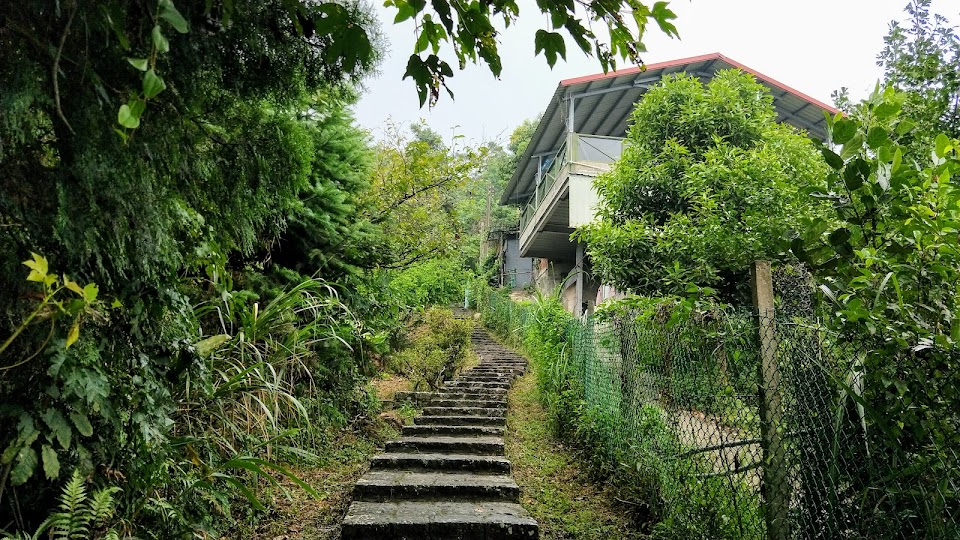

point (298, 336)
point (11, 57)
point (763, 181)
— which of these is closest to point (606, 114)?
point (763, 181)

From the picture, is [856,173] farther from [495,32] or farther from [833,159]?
[495,32]

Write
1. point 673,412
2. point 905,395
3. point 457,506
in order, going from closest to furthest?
point 905,395 < point 673,412 < point 457,506

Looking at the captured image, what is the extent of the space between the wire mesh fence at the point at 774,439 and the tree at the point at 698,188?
1.16 meters

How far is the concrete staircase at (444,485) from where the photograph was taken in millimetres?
3152

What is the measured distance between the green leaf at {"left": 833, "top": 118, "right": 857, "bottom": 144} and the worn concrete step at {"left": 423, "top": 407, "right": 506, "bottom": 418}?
501cm

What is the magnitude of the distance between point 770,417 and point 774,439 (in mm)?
84

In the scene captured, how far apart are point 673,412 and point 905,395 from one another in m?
1.75

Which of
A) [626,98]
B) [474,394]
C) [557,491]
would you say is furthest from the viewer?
[626,98]

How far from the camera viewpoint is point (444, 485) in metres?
3.79

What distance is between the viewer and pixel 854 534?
152 centimetres

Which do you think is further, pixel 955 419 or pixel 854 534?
pixel 854 534

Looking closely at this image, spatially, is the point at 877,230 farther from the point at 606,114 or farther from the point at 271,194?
the point at 606,114

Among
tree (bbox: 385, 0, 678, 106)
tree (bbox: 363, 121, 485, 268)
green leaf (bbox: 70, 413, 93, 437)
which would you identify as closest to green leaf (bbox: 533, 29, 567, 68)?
tree (bbox: 385, 0, 678, 106)

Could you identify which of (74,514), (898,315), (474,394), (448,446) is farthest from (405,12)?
(474,394)
